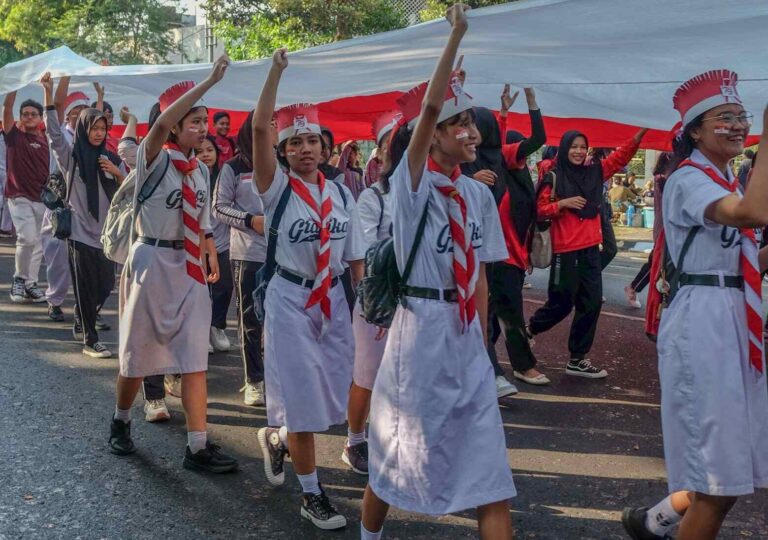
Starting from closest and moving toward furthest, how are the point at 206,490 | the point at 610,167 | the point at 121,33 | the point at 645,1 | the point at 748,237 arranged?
the point at 748,237 < the point at 645,1 < the point at 206,490 < the point at 610,167 < the point at 121,33

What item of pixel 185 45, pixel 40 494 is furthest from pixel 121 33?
pixel 40 494

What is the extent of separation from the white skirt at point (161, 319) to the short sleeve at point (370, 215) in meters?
1.05

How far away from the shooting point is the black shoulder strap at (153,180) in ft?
16.7

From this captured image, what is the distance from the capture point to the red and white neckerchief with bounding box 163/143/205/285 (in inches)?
203

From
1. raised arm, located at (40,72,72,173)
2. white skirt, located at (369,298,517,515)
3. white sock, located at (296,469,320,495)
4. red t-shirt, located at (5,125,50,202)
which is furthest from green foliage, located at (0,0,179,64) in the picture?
white skirt, located at (369,298,517,515)

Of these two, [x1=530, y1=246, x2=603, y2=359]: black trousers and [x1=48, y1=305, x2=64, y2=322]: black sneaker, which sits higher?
[x1=530, y1=246, x2=603, y2=359]: black trousers

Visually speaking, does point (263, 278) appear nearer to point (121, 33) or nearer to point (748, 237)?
point (748, 237)

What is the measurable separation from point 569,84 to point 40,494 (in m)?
4.30

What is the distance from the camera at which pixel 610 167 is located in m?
7.51

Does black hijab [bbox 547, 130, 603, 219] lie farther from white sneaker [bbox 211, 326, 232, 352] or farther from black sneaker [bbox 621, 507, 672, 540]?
black sneaker [bbox 621, 507, 672, 540]

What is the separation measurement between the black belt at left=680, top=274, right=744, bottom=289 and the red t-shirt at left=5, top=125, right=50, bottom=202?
8.93 meters

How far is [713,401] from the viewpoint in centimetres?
346

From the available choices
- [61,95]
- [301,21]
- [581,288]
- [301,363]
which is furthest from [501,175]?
[301,21]

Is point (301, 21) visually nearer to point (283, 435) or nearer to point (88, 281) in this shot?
point (88, 281)
